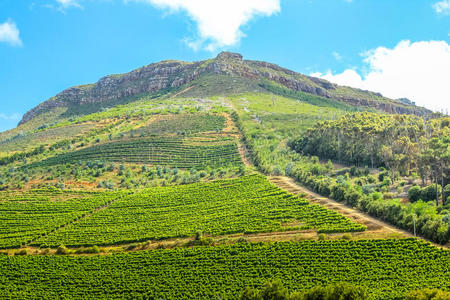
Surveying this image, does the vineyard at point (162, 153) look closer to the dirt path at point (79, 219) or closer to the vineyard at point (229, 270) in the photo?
the dirt path at point (79, 219)

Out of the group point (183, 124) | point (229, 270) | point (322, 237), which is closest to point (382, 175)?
point (322, 237)

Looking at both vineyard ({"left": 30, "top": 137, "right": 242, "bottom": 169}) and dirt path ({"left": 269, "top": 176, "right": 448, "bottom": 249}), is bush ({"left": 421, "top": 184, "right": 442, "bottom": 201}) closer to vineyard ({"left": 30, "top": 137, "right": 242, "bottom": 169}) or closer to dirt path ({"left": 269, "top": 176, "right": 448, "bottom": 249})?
dirt path ({"left": 269, "top": 176, "right": 448, "bottom": 249})

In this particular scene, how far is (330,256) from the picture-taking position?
4375cm

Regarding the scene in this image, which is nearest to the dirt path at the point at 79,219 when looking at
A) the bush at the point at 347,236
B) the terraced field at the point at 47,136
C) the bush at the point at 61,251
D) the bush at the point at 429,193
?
the bush at the point at 61,251

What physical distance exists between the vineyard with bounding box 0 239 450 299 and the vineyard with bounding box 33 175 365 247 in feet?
18.8

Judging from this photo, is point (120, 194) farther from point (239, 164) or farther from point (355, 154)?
point (355, 154)

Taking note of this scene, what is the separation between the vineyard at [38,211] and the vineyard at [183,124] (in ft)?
166

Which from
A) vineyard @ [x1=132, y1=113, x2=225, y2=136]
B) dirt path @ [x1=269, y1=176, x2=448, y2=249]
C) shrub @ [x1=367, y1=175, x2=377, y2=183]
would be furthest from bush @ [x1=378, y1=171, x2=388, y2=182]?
vineyard @ [x1=132, y1=113, x2=225, y2=136]

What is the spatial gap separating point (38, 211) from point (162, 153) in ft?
149

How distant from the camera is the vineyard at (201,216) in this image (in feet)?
184

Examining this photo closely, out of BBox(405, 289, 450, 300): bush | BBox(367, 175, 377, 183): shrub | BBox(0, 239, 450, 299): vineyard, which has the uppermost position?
BBox(367, 175, 377, 183): shrub

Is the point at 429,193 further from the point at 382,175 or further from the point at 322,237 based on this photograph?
the point at 322,237

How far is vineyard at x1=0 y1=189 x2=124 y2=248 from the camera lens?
65.2 meters

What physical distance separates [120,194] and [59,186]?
21.7 meters
